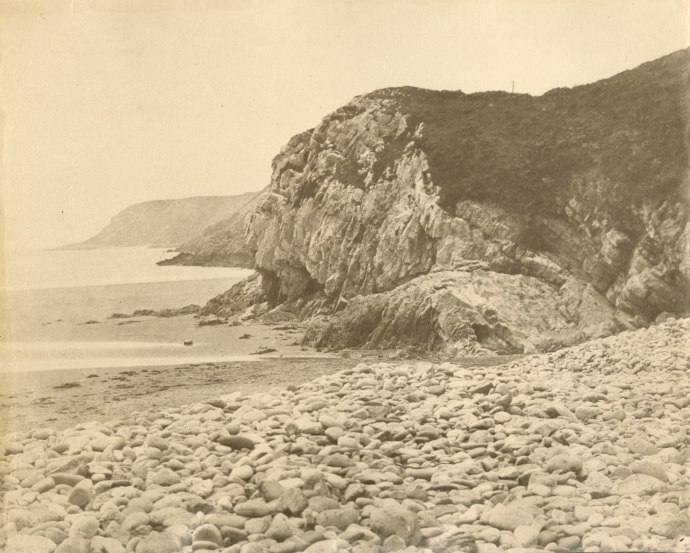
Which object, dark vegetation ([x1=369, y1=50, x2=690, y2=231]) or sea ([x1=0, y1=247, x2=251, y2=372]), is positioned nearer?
sea ([x1=0, y1=247, x2=251, y2=372])

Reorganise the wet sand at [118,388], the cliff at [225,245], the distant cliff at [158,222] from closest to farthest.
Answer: the wet sand at [118,388] < the distant cliff at [158,222] < the cliff at [225,245]

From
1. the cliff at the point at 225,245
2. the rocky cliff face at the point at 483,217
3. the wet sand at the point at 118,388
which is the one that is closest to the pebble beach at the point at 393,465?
the wet sand at the point at 118,388

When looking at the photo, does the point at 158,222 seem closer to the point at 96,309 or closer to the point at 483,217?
the point at 96,309

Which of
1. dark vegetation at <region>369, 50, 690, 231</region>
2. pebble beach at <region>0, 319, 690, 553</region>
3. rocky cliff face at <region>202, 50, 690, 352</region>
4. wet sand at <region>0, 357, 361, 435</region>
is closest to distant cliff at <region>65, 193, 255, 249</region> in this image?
rocky cliff face at <region>202, 50, 690, 352</region>

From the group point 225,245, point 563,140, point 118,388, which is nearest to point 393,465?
point 118,388

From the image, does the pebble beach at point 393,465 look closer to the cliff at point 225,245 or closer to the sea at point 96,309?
the sea at point 96,309

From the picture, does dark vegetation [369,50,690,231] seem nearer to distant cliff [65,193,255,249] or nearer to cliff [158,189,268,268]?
cliff [158,189,268,268]
